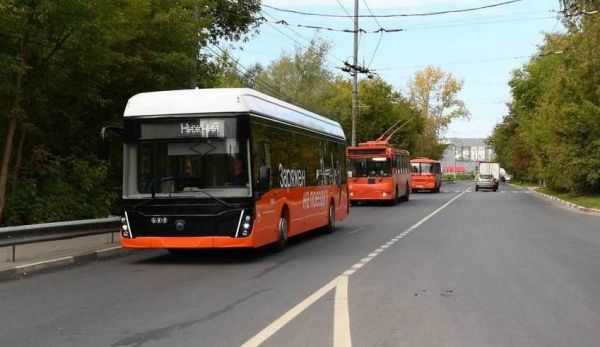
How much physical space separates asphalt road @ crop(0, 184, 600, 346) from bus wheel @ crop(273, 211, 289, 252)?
0.18 meters

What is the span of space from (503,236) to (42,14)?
12128 millimetres

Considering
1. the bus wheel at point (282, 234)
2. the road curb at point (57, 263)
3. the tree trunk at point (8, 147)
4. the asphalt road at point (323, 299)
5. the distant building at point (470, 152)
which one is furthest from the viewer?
the distant building at point (470, 152)

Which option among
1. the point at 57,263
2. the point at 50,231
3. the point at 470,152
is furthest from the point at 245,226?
the point at 470,152

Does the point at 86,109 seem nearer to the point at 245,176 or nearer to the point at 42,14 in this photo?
the point at 42,14

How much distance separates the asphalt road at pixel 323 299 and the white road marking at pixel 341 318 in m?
0.02

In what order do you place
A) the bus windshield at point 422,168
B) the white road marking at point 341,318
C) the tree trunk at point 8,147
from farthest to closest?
the bus windshield at point 422,168
the tree trunk at point 8,147
the white road marking at point 341,318

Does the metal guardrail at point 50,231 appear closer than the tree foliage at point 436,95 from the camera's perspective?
Yes

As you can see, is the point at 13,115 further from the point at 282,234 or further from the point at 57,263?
the point at 282,234

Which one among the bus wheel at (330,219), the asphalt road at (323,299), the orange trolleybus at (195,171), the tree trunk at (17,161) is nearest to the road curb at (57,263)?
the asphalt road at (323,299)

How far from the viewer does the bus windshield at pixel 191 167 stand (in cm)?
1195

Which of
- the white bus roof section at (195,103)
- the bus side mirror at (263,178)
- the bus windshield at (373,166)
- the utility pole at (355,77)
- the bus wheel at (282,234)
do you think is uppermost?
the utility pole at (355,77)

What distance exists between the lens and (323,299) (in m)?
8.76

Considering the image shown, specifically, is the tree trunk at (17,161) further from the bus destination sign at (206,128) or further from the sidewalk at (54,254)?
the bus destination sign at (206,128)

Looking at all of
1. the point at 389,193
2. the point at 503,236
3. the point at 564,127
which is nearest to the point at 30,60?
the point at 503,236
